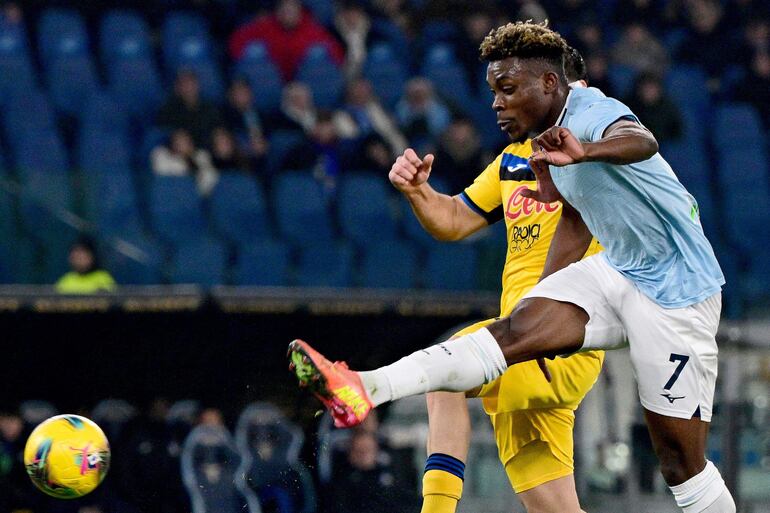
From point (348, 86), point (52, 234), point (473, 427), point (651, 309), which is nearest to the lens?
point (651, 309)

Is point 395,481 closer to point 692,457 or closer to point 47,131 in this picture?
point 692,457

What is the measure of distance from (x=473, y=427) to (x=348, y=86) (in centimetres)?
468

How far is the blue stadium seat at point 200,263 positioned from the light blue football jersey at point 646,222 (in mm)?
5485

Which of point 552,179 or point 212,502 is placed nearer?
point 552,179

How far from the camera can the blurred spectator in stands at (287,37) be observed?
Result: 12141 millimetres

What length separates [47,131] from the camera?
35.3 feet

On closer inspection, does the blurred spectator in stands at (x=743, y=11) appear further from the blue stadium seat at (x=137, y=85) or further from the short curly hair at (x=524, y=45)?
the short curly hair at (x=524, y=45)

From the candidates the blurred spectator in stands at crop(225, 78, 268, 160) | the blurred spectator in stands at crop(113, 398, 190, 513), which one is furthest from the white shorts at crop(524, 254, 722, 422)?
the blurred spectator in stands at crop(225, 78, 268, 160)

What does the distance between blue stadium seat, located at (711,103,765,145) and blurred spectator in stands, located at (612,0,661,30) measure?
1.43 m

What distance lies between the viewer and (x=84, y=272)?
30.1 feet

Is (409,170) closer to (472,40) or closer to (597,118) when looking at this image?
(597,118)

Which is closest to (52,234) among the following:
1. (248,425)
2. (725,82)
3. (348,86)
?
(248,425)

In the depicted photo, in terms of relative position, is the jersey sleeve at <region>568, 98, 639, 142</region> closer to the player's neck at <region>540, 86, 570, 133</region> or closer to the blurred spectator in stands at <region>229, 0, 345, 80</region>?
the player's neck at <region>540, 86, 570, 133</region>

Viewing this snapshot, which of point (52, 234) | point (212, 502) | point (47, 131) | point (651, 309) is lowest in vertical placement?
point (212, 502)
